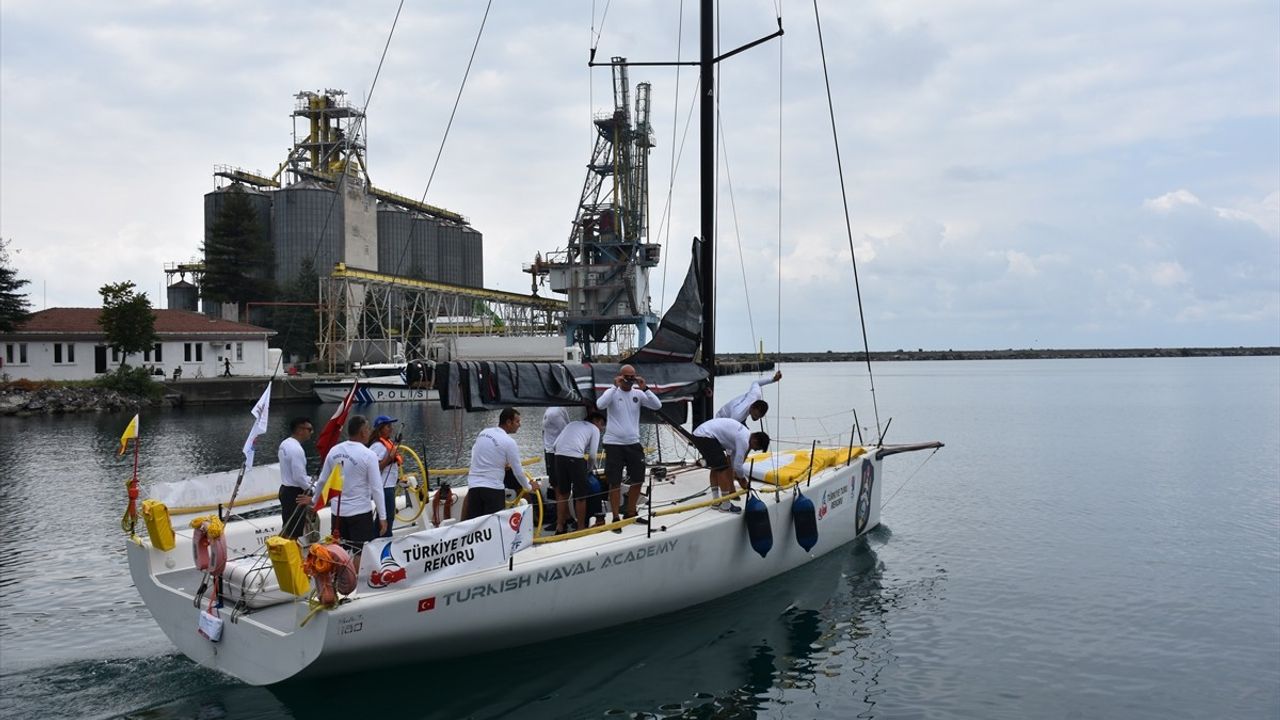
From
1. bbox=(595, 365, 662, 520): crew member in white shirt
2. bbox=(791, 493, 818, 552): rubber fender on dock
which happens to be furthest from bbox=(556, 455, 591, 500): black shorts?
bbox=(791, 493, 818, 552): rubber fender on dock

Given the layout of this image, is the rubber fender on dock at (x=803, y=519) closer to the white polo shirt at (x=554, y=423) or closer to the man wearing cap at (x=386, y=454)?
the white polo shirt at (x=554, y=423)

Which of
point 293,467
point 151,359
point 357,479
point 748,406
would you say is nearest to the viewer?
point 357,479

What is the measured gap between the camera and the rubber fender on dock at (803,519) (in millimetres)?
12039

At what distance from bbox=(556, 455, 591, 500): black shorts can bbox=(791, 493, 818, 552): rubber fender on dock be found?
3147 mm

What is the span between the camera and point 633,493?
35.8 feet

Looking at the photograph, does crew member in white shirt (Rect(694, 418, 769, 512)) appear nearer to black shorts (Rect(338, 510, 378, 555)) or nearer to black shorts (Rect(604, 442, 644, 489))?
black shorts (Rect(604, 442, 644, 489))

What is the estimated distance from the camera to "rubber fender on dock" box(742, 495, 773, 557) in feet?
36.6

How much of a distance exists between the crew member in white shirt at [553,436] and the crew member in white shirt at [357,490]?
2.34 metres

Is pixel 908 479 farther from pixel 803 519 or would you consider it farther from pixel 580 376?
pixel 580 376

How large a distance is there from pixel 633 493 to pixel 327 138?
260 ft

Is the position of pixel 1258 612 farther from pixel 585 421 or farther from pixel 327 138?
pixel 327 138

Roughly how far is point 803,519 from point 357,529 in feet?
19.4

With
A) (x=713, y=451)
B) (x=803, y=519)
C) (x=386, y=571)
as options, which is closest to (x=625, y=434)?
(x=713, y=451)

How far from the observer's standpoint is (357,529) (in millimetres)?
8750
